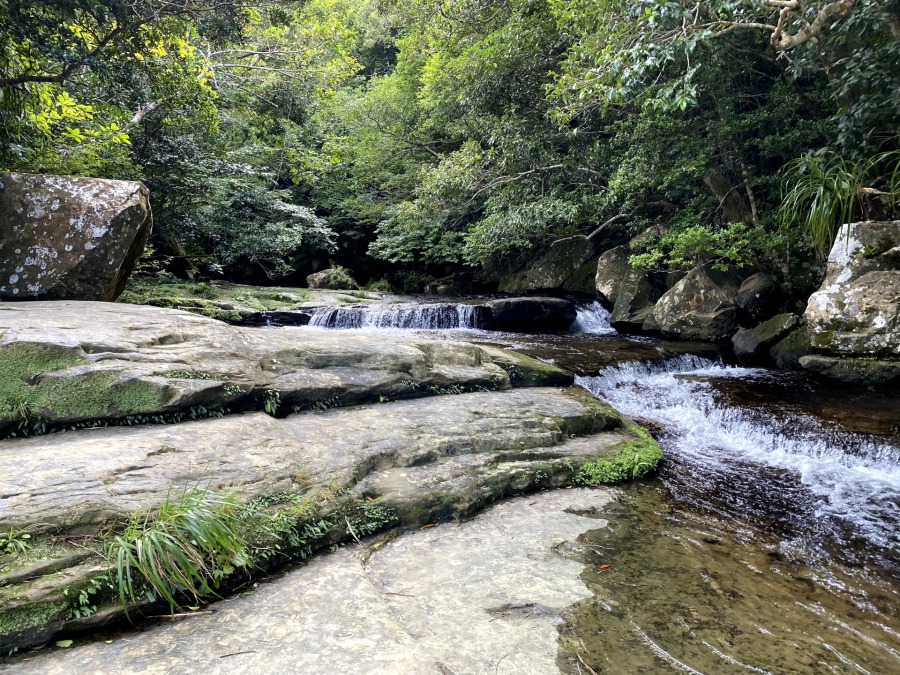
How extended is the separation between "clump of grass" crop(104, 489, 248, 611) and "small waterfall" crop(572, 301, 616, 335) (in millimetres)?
12054

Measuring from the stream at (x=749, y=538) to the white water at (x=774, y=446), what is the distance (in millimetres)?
20

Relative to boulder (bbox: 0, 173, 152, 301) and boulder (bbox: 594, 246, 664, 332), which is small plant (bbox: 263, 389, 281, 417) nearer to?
boulder (bbox: 0, 173, 152, 301)

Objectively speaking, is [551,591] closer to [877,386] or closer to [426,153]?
[877,386]

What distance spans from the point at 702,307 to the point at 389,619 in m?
10.7

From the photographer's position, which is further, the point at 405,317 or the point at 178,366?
the point at 405,317

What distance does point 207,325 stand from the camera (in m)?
5.18

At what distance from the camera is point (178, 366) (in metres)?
4.25

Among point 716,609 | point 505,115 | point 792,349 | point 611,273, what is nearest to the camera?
point 716,609

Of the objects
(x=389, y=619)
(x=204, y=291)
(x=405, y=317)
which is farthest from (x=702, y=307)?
(x=204, y=291)

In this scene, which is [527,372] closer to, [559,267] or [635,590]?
[635,590]

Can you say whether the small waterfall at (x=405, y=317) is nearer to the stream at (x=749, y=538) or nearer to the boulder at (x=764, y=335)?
the stream at (x=749, y=538)

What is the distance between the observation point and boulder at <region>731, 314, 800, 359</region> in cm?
935

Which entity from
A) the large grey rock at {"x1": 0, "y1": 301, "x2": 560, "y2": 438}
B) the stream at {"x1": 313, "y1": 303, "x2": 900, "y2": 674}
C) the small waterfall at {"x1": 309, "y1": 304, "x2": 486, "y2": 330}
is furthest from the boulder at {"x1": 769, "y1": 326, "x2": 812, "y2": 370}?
the small waterfall at {"x1": 309, "y1": 304, "x2": 486, "y2": 330}

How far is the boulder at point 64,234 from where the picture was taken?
5.97m
